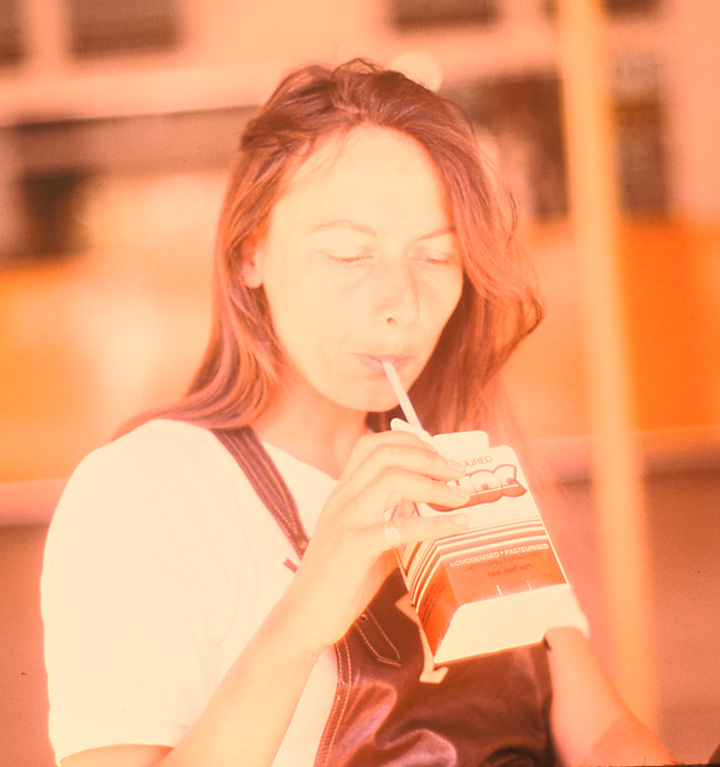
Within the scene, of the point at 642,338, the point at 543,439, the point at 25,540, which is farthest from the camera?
the point at 642,338

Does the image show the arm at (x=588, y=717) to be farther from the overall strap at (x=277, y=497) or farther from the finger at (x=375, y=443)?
the finger at (x=375, y=443)

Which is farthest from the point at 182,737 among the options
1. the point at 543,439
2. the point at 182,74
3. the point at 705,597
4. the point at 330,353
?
the point at 543,439

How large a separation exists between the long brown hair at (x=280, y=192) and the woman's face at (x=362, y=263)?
0.8 inches

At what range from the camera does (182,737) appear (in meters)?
0.83

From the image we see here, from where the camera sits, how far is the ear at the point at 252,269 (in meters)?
1.05

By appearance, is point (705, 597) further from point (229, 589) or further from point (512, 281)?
point (229, 589)

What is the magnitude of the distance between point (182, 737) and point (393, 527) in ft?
1.02

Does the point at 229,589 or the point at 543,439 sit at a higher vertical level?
the point at 543,439

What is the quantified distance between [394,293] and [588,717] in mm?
567

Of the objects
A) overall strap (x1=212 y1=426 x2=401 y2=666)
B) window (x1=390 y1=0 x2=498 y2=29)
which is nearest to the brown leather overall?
overall strap (x1=212 y1=426 x2=401 y2=666)

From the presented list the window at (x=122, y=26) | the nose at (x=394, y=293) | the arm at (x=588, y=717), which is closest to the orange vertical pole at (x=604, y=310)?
the arm at (x=588, y=717)

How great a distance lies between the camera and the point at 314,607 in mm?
754

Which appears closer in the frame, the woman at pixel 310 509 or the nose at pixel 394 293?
the woman at pixel 310 509

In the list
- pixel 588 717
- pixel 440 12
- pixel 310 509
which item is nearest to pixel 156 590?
pixel 310 509
